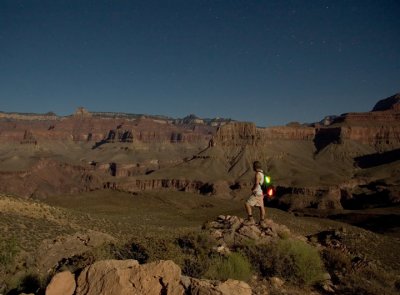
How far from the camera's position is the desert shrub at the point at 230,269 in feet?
38.1

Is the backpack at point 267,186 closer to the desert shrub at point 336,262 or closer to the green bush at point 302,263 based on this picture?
the green bush at point 302,263

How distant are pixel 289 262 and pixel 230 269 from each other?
1981 mm

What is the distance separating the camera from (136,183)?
436ft

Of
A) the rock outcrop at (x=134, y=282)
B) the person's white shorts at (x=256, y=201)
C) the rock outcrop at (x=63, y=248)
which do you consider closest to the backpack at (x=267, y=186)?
the person's white shorts at (x=256, y=201)

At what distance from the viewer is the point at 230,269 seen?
38.9ft

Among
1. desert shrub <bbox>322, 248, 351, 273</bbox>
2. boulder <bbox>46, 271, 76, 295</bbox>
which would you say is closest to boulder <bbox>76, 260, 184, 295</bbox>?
boulder <bbox>46, 271, 76, 295</bbox>

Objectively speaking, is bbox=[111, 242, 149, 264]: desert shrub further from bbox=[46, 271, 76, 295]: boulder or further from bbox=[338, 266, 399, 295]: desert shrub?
bbox=[338, 266, 399, 295]: desert shrub

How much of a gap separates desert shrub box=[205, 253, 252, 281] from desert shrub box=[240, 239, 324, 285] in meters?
0.83

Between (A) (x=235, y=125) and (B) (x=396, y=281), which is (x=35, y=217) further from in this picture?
(A) (x=235, y=125)

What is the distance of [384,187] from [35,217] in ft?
294

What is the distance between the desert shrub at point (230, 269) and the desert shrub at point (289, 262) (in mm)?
829

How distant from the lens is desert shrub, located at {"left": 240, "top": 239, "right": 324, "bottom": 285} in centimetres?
1255

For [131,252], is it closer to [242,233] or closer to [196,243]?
[196,243]

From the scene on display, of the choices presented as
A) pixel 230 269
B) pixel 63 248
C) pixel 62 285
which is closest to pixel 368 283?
pixel 230 269
